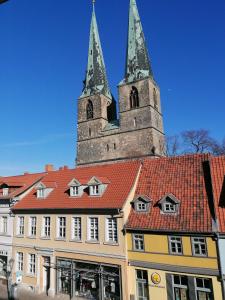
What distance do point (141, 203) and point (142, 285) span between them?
5.22 meters

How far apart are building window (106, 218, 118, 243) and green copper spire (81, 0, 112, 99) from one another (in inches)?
1562

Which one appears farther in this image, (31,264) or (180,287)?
(31,264)

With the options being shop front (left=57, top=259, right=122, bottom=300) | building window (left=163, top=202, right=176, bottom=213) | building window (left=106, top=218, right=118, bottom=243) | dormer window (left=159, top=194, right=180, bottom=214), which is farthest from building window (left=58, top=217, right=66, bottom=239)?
building window (left=163, top=202, right=176, bottom=213)

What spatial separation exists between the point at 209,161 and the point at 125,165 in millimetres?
7056

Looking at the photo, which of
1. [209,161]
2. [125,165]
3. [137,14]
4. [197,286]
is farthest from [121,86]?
[197,286]

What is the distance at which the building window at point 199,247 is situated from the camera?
1605cm

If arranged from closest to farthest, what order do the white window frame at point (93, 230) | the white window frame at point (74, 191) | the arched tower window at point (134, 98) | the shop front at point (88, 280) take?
the shop front at point (88, 280)
the white window frame at point (93, 230)
the white window frame at point (74, 191)
the arched tower window at point (134, 98)

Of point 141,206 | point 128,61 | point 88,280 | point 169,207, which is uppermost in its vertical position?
point 128,61

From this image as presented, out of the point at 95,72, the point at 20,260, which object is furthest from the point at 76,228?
the point at 95,72

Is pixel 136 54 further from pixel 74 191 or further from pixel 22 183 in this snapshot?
pixel 74 191

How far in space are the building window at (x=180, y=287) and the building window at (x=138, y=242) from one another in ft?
8.88

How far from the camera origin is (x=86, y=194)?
73.0 feet

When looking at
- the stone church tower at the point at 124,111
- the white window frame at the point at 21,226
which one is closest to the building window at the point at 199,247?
the white window frame at the point at 21,226

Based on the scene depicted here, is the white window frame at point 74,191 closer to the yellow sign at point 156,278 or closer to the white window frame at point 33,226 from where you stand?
the white window frame at point 33,226
